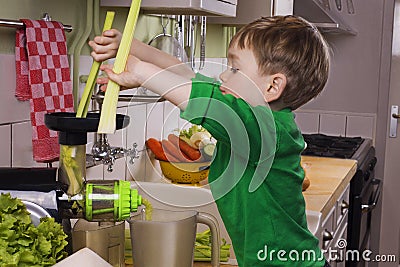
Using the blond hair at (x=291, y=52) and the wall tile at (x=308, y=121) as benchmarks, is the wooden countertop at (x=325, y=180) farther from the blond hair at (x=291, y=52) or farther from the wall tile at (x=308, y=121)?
the wall tile at (x=308, y=121)

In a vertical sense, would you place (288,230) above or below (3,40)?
below

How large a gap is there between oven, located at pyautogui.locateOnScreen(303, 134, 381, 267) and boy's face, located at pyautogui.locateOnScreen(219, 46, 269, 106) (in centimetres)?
166

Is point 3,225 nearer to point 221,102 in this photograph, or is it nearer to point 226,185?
point 221,102

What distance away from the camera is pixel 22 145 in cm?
137

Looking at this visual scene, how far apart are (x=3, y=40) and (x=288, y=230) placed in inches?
26.0

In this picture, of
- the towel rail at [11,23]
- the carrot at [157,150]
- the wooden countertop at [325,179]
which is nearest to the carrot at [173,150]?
the carrot at [157,150]

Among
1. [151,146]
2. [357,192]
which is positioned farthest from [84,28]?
[357,192]

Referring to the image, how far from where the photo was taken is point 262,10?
2.57 meters

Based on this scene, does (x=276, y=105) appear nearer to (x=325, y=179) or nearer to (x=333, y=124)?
(x=325, y=179)

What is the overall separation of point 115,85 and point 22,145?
56 cm

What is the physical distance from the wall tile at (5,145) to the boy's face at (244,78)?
0.43 meters

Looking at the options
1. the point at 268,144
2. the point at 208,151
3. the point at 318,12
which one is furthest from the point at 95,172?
the point at 318,12

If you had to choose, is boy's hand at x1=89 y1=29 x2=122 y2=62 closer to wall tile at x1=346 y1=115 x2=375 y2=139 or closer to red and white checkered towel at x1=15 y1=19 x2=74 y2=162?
red and white checkered towel at x1=15 y1=19 x2=74 y2=162

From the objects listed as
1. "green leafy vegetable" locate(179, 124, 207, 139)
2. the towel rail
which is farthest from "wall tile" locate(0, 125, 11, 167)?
"green leafy vegetable" locate(179, 124, 207, 139)
